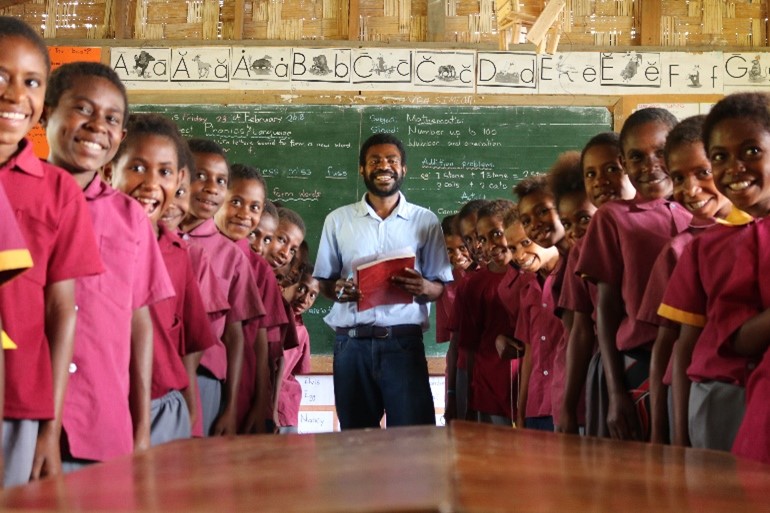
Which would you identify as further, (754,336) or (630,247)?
(630,247)

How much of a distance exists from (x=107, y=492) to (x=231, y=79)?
5726 mm

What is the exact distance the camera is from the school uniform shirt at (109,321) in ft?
5.81

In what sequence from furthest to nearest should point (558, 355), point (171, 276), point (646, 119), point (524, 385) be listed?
point (524, 385) < point (558, 355) < point (646, 119) < point (171, 276)

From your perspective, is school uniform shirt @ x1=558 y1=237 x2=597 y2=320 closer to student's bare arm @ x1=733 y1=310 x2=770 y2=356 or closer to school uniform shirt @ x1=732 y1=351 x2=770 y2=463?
student's bare arm @ x1=733 y1=310 x2=770 y2=356

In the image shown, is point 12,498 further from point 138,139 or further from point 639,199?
point 639,199

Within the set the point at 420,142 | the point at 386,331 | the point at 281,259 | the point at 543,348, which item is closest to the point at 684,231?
the point at 543,348

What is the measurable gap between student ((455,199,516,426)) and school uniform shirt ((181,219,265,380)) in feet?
4.67

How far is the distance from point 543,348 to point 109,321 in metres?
1.93

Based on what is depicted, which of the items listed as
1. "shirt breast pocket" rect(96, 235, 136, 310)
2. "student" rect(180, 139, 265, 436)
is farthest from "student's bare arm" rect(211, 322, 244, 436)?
"shirt breast pocket" rect(96, 235, 136, 310)

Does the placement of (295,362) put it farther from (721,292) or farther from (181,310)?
(721,292)

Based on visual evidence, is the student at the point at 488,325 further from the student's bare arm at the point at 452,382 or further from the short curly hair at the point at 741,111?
the short curly hair at the point at 741,111

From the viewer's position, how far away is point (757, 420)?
168 centimetres

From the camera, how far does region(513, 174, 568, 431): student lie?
3.42 meters

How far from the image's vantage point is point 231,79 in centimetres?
609
